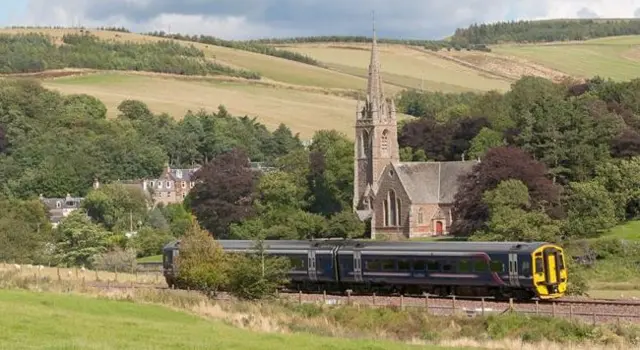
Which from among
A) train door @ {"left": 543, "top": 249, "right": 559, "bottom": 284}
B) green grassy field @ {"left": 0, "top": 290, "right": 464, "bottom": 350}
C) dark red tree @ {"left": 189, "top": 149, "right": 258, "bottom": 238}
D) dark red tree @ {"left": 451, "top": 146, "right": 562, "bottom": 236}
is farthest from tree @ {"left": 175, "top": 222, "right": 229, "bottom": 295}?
dark red tree @ {"left": 189, "top": 149, "right": 258, "bottom": 238}

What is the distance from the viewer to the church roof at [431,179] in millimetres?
89562

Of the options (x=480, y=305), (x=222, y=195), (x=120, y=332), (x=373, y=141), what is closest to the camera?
(x=120, y=332)

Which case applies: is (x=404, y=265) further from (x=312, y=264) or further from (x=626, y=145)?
(x=626, y=145)

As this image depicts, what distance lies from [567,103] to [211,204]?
30.7 meters

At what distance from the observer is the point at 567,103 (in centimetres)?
8469

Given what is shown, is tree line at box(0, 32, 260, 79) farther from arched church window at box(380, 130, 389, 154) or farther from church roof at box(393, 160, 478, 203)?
church roof at box(393, 160, 478, 203)

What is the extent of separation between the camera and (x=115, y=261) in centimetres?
6588

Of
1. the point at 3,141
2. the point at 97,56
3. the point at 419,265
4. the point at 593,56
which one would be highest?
the point at 97,56

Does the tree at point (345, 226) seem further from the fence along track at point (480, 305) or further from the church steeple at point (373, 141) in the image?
the fence along track at point (480, 305)

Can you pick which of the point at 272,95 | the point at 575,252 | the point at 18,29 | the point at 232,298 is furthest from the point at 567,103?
the point at 18,29

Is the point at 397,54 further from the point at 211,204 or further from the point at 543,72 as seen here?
the point at 211,204

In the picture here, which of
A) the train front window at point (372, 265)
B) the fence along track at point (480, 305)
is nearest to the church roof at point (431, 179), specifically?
the train front window at point (372, 265)

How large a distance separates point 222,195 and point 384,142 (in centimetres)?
1451

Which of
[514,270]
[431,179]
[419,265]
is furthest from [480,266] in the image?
[431,179]
